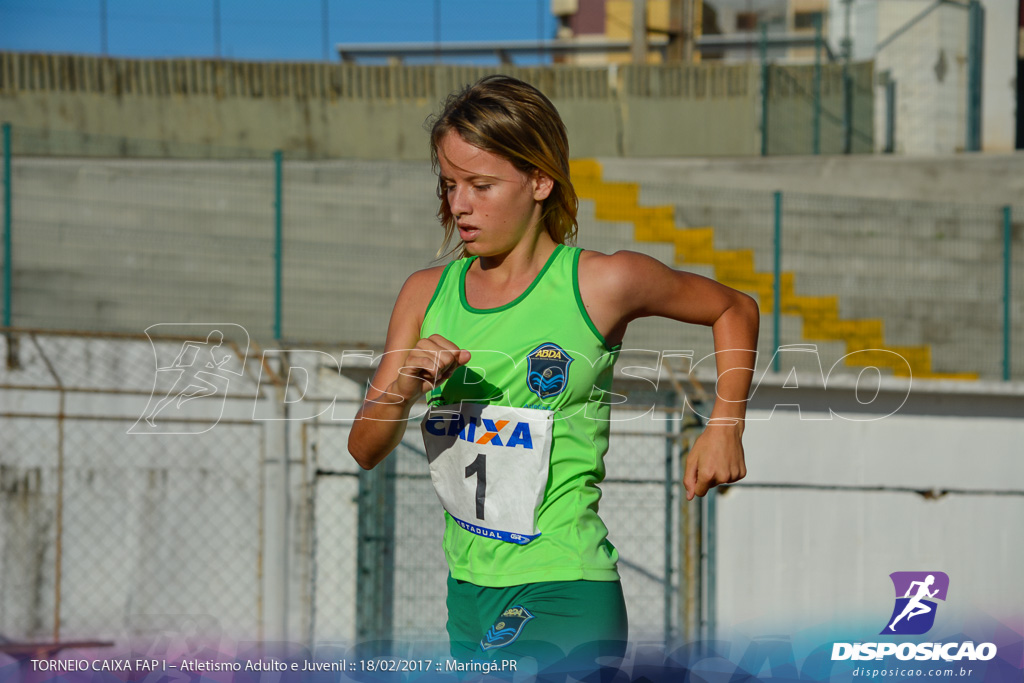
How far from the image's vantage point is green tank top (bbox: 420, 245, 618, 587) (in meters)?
2.13

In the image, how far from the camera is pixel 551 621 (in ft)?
6.78

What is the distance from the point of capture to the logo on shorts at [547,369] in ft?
7.08

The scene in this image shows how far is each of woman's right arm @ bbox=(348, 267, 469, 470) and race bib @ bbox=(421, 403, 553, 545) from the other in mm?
108

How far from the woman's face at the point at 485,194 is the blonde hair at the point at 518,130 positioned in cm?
2

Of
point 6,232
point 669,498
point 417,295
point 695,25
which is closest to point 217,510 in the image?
point 6,232

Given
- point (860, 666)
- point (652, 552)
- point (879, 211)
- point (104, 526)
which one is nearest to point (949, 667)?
point (860, 666)

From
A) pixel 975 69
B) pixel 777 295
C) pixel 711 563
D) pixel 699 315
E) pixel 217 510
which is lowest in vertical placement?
pixel 711 563

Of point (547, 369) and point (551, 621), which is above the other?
point (547, 369)

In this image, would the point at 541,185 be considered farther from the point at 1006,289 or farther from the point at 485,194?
the point at 1006,289

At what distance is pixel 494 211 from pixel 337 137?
1324 cm

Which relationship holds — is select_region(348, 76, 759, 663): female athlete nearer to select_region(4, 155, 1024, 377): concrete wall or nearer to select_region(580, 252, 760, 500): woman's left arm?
select_region(580, 252, 760, 500): woman's left arm

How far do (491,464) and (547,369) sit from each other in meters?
0.23

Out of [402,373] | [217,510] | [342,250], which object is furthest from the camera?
[342,250]

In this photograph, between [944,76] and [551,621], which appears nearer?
[551,621]
